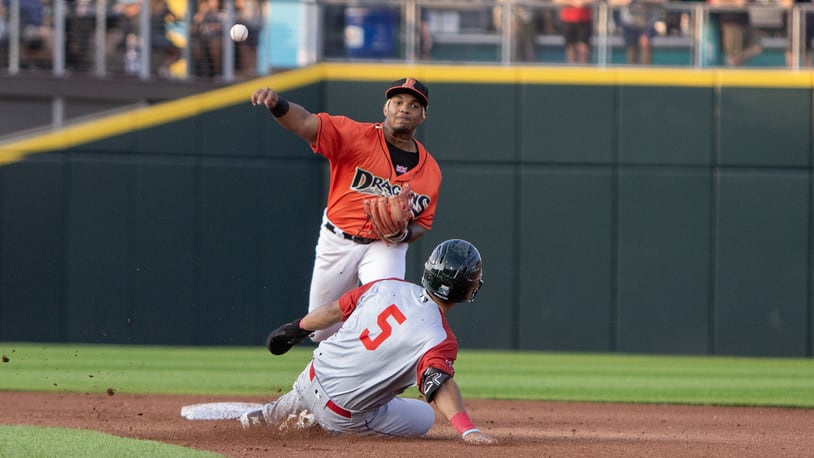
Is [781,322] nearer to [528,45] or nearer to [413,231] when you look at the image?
[528,45]

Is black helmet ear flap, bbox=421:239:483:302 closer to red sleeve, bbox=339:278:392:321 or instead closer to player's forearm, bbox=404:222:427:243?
red sleeve, bbox=339:278:392:321

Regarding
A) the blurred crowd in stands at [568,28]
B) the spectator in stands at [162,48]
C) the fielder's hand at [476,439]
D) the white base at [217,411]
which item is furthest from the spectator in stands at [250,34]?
the fielder's hand at [476,439]

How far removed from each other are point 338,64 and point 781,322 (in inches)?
209

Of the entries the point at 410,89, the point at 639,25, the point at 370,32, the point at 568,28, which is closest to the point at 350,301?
the point at 410,89

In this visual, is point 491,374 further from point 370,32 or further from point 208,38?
point 208,38

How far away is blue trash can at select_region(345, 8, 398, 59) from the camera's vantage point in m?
12.5

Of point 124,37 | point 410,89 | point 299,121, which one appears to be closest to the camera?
point 299,121

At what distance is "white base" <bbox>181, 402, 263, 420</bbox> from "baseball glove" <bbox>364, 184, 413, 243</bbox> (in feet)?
3.97

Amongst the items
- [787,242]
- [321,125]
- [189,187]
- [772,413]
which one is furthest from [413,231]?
[787,242]

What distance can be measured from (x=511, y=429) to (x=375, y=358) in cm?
172

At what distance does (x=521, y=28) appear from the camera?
41.1ft

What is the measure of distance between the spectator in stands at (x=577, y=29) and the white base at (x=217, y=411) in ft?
22.8

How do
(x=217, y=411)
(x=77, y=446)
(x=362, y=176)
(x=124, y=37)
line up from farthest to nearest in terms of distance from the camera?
(x=124, y=37)
(x=217, y=411)
(x=362, y=176)
(x=77, y=446)

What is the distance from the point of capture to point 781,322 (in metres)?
12.4
